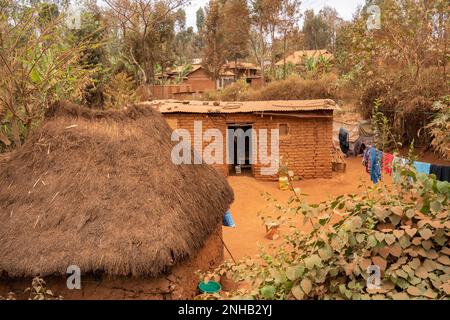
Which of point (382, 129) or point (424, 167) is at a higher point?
point (382, 129)

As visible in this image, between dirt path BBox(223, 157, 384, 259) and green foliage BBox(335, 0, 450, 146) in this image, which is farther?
green foliage BBox(335, 0, 450, 146)

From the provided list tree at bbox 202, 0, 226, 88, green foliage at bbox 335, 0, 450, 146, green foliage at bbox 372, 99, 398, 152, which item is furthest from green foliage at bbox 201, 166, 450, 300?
tree at bbox 202, 0, 226, 88

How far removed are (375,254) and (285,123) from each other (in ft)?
39.7

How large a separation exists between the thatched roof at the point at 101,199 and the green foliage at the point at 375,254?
116 inches

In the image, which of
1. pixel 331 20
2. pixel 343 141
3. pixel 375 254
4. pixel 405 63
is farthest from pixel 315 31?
pixel 375 254

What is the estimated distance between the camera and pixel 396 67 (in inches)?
687

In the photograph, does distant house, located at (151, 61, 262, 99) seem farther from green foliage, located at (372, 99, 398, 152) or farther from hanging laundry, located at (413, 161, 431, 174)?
hanging laundry, located at (413, 161, 431, 174)

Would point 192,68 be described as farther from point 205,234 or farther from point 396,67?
point 205,234

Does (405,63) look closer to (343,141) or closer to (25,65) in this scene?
(343,141)

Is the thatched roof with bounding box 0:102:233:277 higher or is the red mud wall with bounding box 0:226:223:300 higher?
the thatched roof with bounding box 0:102:233:277

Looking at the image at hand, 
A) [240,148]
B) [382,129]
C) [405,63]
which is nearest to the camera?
[382,129]

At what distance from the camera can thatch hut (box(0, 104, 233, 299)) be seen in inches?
210

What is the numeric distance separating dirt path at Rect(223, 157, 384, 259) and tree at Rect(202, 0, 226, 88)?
53.3ft

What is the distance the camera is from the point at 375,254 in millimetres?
2545
